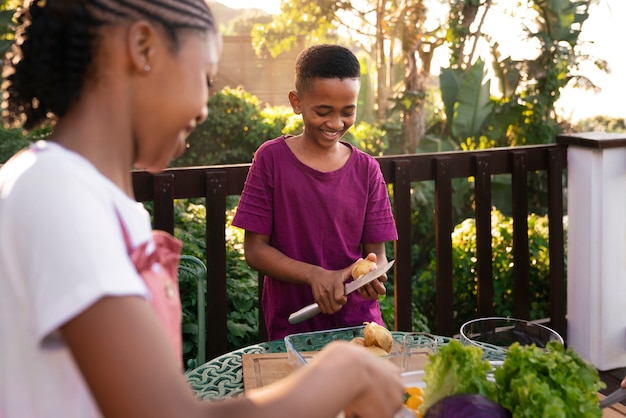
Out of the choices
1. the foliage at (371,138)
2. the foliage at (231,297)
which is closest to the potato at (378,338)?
the foliage at (231,297)

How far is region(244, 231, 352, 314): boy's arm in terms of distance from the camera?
198 cm

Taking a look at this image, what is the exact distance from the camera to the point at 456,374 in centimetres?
128

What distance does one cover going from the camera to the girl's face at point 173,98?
2.66 ft

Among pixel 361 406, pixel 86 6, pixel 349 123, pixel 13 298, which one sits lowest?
pixel 361 406

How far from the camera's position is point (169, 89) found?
0.82 metres

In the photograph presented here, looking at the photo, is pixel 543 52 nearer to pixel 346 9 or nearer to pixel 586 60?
pixel 586 60

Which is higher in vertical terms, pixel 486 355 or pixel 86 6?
pixel 86 6

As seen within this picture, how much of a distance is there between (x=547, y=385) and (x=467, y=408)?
15cm

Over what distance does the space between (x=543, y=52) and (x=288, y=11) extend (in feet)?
16.8

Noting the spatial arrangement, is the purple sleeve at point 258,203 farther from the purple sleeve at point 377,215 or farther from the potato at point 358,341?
the potato at point 358,341

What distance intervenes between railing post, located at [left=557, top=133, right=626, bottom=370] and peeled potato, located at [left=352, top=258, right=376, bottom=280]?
→ 203cm

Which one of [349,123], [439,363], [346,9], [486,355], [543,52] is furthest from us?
[346,9]

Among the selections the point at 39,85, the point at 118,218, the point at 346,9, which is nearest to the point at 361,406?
the point at 118,218

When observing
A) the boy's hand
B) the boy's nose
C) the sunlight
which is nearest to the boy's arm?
the boy's hand
